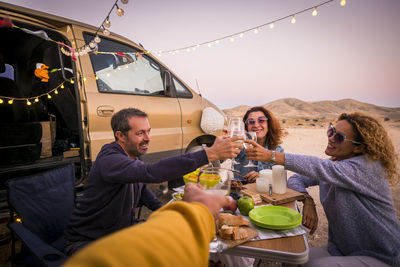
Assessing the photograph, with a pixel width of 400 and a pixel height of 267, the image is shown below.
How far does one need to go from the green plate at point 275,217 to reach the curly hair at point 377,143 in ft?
2.38

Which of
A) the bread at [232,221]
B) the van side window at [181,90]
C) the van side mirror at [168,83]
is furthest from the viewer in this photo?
the van side window at [181,90]

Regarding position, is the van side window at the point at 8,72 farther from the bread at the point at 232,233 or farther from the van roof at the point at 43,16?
the bread at the point at 232,233

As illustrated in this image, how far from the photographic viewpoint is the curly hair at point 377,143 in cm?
156

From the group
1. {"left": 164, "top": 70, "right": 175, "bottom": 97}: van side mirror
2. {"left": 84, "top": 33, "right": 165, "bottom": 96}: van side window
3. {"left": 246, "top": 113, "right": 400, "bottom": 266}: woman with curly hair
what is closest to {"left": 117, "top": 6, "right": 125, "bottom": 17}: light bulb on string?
{"left": 84, "top": 33, "right": 165, "bottom": 96}: van side window

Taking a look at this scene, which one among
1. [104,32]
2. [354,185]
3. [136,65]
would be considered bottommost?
[354,185]

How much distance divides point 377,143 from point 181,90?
3175 millimetres

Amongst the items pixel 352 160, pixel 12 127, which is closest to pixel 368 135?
pixel 352 160

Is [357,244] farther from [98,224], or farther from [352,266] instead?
[98,224]

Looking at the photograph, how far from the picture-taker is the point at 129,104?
10.8ft

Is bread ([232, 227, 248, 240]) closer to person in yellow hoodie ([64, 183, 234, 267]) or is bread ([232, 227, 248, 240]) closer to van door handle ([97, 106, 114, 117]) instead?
person in yellow hoodie ([64, 183, 234, 267])

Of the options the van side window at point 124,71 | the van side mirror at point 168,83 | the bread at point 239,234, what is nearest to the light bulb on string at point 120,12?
the van side window at point 124,71

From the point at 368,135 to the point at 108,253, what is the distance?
1829mm

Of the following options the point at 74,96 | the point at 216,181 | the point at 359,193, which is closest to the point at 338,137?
the point at 359,193

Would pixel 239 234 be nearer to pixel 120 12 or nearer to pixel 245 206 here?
pixel 245 206
